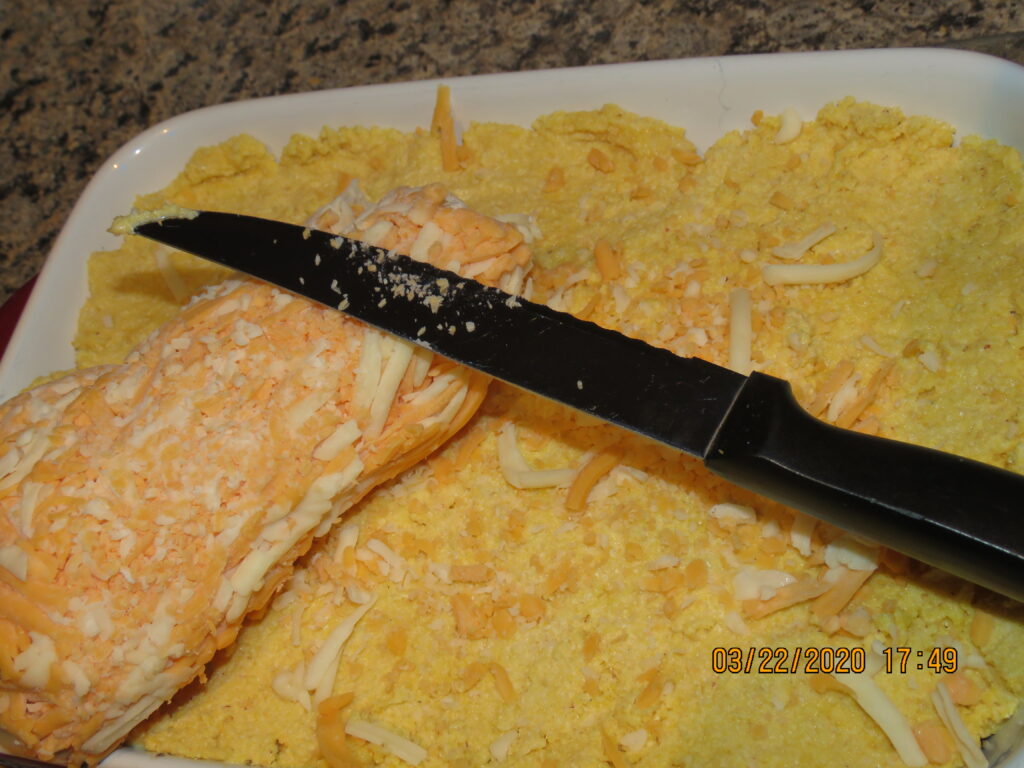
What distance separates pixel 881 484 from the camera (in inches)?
42.4

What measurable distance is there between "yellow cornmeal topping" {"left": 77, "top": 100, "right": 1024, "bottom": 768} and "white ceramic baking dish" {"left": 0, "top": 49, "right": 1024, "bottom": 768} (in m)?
0.05

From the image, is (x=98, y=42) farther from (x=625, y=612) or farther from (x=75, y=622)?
(x=625, y=612)

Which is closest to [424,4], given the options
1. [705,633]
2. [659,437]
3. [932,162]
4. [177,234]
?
[177,234]

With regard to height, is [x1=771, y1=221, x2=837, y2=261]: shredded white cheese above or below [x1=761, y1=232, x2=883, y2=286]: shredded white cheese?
above

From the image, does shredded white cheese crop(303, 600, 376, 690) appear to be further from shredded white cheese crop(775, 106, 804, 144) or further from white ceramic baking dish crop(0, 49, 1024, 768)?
shredded white cheese crop(775, 106, 804, 144)

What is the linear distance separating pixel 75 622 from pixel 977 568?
1.19 meters

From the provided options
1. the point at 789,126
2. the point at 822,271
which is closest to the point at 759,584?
the point at 822,271

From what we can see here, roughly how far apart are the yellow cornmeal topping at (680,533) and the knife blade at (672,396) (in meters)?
0.20

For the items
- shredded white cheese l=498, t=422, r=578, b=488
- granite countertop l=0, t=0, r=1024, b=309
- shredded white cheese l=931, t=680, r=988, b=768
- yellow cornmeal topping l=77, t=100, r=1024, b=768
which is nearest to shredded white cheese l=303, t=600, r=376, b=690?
yellow cornmeal topping l=77, t=100, r=1024, b=768

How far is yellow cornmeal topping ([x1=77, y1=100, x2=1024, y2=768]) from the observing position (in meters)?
1.24

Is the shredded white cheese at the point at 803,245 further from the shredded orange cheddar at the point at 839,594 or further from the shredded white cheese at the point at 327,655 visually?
the shredded white cheese at the point at 327,655
